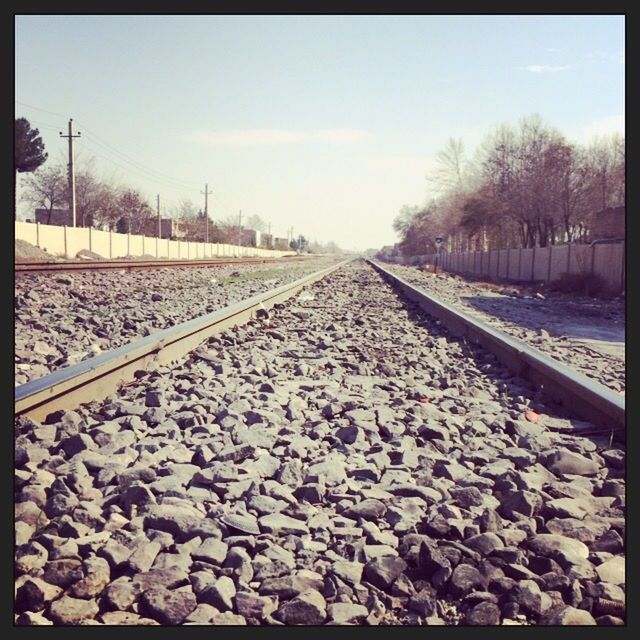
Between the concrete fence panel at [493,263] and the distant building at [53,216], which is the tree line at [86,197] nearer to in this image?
the distant building at [53,216]

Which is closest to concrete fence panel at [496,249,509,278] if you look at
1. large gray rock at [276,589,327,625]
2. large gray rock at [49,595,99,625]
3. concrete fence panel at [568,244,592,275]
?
concrete fence panel at [568,244,592,275]

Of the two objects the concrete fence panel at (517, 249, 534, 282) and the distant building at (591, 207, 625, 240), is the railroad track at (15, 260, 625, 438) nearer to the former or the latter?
the concrete fence panel at (517, 249, 534, 282)

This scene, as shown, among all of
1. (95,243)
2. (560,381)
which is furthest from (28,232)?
(560,381)

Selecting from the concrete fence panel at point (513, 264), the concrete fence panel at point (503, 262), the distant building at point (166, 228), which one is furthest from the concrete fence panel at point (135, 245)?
the distant building at point (166, 228)

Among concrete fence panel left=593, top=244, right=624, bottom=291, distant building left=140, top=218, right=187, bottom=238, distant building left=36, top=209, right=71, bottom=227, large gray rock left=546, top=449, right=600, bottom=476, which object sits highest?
distant building left=140, top=218, right=187, bottom=238

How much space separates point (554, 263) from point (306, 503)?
2676 centimetres

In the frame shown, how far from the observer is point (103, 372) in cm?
440

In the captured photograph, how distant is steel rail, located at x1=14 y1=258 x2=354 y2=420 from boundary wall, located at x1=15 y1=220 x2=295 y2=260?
96.1ft

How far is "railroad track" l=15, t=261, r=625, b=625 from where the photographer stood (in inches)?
78.3

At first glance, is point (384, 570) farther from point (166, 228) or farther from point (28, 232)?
point (166, 228)

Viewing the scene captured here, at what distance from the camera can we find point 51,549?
2223mm

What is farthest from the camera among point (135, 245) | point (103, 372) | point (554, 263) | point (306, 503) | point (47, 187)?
point (47, 187)

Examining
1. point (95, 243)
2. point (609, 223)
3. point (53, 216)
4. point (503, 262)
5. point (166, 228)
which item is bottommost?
point (503, 262)

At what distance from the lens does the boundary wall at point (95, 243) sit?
35.0 meters
